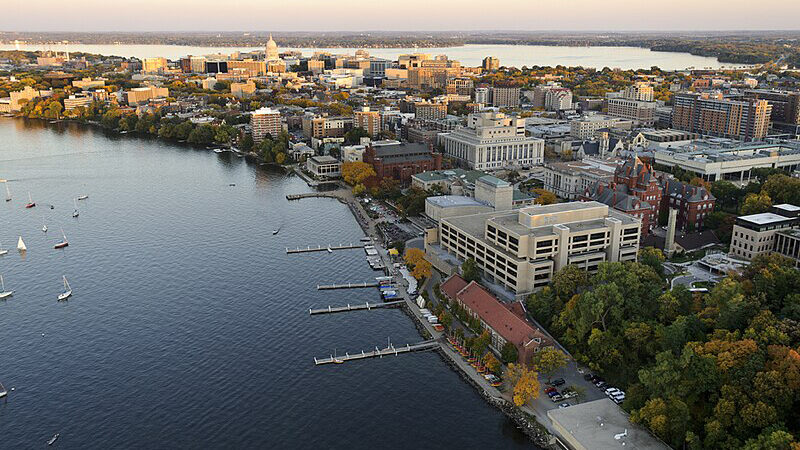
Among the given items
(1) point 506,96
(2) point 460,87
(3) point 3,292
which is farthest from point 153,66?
(3) point 3,292

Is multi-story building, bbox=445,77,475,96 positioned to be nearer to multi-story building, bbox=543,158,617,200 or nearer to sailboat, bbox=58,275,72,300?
multi-story building, bbox=543,158,617,200

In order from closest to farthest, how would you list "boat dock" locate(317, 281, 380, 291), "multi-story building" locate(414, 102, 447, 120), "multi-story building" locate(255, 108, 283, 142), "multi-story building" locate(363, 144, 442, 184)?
"boat dock" locate(317, 281, 380, 291)
"multi-story building" locate(363, 144, 442, 184)
"multi-story building" locate(255, 108, 283, 142)
"multi-story building" locate(414, 102, 447, 120)

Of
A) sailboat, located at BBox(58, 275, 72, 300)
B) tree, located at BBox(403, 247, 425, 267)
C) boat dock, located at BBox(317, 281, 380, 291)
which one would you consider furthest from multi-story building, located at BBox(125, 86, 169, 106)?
tree, located at BBox(403, 247, 425, 267)

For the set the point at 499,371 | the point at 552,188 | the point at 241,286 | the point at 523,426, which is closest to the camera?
the point at 523,426

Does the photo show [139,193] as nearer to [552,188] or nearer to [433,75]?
[552,188]

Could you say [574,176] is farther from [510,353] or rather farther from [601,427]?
[601,427]

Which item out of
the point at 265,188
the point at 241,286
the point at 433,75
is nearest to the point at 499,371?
the point at 241,286

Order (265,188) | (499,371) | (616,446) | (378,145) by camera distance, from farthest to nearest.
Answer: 1. (378,145)
2. (265,188)
3. (499,371)
4. (616,446)
